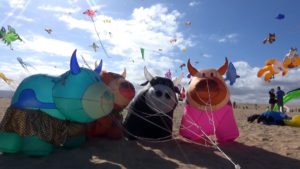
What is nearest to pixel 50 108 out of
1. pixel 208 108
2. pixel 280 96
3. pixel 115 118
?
pixel 115 118

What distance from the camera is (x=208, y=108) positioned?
8.80m

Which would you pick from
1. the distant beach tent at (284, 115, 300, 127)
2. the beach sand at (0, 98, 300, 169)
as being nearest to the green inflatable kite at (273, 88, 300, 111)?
the distant beach tent at (284, 115, 300, 127)

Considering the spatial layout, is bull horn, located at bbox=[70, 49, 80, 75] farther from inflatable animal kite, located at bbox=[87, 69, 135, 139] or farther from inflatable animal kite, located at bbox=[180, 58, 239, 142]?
inflatable animal kite, located at bbox=[180, 58, 239, 142]

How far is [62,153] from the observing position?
762 centimetres

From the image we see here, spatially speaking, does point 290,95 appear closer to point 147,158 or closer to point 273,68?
point 273,68

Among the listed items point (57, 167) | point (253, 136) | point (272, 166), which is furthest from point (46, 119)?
→ point (253, 136)

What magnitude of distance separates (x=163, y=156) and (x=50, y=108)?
2537 mm

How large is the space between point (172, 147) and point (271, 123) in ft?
22.4

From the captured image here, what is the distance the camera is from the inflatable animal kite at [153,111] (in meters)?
8.70

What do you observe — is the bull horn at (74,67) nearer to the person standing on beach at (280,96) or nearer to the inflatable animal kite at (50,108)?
the inflatable animal kite at (50,108)

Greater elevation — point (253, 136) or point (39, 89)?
point (39, 89)

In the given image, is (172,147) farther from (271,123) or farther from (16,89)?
(271,123)

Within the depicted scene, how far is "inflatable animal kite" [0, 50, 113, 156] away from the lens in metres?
7.08

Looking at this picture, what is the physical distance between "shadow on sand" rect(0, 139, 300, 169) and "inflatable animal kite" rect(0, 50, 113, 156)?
29cm
